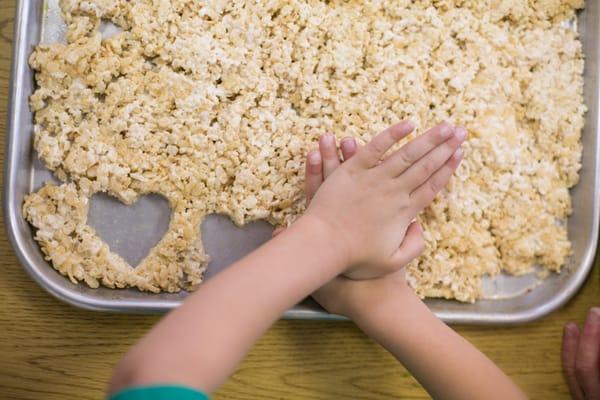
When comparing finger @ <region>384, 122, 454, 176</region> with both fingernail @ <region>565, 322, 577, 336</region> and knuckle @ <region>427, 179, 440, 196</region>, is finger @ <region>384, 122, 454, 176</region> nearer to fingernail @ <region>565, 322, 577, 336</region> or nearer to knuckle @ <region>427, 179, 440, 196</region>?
knuckle @ <region>427, 179, 440, 196</region>

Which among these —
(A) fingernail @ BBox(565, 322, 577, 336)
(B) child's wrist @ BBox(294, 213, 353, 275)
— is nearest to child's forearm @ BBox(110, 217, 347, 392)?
(B) child's wrist @ BBox(294, 213, 353, 275)

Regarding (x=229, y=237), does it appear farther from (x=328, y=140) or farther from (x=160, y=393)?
(x=160, y=393)

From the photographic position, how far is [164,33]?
824 mm

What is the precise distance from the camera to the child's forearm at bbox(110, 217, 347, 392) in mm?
543

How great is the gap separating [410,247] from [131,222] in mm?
353

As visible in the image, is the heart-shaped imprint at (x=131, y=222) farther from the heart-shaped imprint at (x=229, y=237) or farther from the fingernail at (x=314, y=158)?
the fingernail at (x=314, y=158)

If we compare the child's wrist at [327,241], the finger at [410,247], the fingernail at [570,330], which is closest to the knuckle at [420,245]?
the finger at [410,247]

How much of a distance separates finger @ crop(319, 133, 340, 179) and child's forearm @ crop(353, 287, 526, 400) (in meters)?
0.17

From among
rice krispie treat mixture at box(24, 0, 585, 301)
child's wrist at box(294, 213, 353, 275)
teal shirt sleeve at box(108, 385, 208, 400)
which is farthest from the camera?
rice krispie treat mixture at box(24, 0, 585, 301)

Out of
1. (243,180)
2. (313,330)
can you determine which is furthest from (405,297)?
(243,180)

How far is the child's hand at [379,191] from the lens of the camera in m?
0.73

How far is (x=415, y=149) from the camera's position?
75cm

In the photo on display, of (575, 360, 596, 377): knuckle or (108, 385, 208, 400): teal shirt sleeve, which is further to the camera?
(575, 360, 596, 377): knuckle

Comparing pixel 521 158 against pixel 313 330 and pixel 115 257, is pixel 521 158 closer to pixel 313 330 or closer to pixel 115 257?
pixel 313 330
